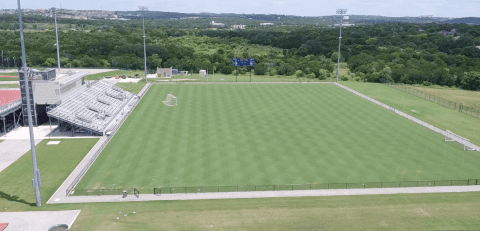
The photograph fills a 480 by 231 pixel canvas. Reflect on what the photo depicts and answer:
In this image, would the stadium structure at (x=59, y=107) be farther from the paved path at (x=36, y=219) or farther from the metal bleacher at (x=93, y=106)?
the paved path at (x=36, y=219)

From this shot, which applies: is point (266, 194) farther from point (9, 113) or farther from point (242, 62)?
point (242, 62)

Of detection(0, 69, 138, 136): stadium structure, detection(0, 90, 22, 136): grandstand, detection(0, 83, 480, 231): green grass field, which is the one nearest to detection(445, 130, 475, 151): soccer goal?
detection(0, 83, 480, 231): green grass field

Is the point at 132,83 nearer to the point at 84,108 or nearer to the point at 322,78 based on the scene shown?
→ the point at 84,108

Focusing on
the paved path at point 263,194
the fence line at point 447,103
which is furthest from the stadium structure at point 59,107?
the fence line at point 447,103

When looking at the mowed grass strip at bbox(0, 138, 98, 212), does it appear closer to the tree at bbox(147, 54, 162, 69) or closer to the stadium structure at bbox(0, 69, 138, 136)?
the stadium structure at bbox(0, 69, 138, 136)

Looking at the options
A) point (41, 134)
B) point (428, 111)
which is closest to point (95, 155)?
point (41, 134)

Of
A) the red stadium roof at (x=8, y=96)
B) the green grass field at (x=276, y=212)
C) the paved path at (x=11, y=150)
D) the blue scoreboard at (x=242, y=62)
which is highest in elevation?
the blue scoreboard at (x=242, y=62)
